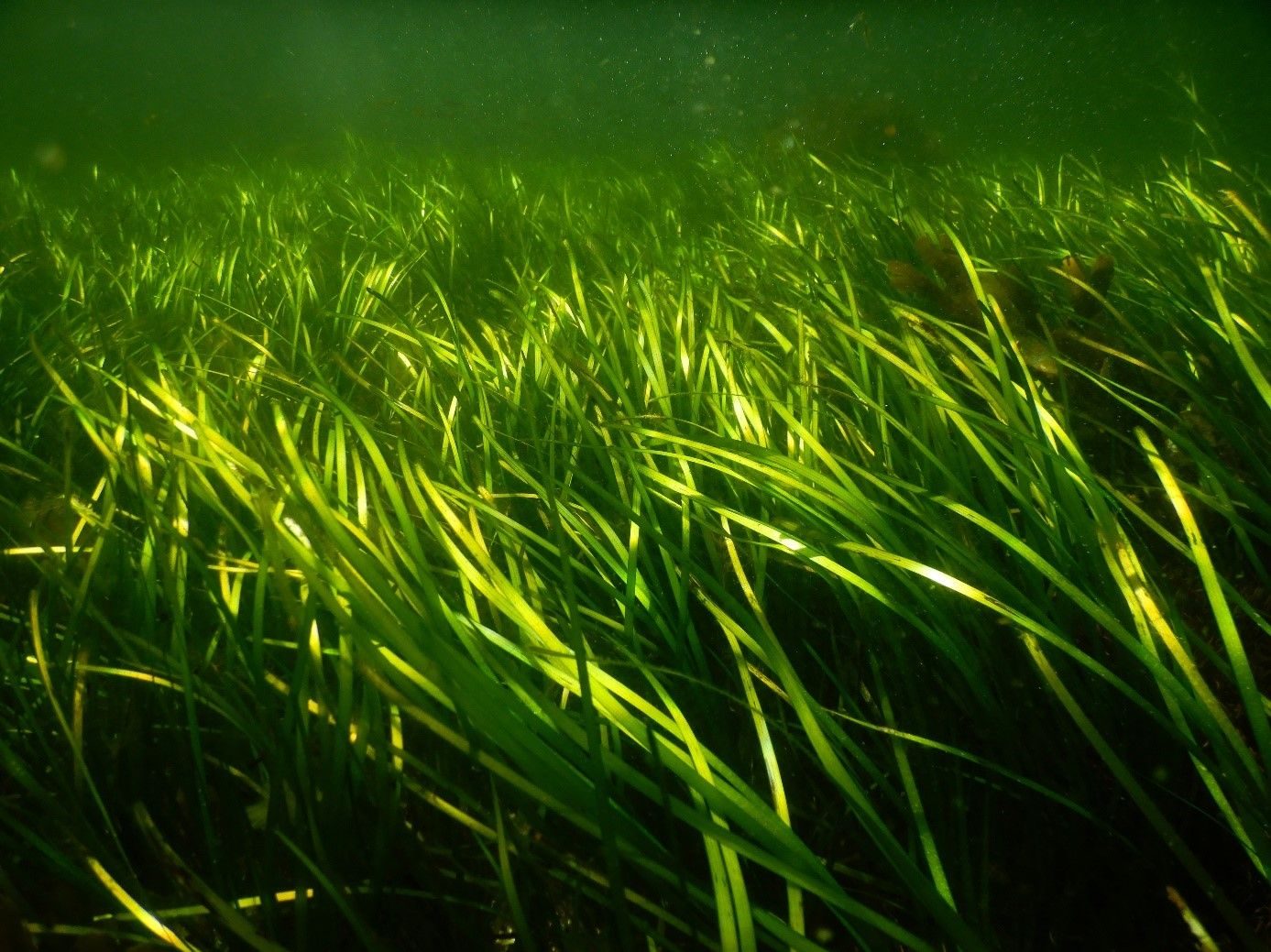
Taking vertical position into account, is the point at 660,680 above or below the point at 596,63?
below

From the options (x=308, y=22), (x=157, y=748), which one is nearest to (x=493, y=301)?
(x=157, y=748)

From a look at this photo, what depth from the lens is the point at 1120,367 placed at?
140 centimetres

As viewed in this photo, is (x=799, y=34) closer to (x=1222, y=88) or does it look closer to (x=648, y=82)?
(x=648, y=82)

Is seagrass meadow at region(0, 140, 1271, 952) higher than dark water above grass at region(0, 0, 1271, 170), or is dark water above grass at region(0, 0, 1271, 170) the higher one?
dark water above grass at region(0, 0, 1271, 170)

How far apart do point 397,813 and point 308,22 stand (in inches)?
1616

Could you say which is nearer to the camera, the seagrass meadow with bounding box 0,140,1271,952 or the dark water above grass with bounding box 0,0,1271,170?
the seagrass meadow with bounding box 0,140,1271,952

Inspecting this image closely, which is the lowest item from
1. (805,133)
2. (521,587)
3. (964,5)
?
(521,587)

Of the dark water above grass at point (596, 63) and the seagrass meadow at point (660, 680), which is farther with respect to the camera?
the dark water above grass at point (596, 63)

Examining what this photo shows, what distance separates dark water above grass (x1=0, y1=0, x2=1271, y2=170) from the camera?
23797mm

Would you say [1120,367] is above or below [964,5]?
below

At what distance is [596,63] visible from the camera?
43.2m

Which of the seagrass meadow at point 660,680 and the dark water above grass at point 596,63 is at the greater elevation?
the dark water above grass at point 596,63

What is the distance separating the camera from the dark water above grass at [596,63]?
78.1ft

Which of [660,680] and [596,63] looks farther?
[596,63]
